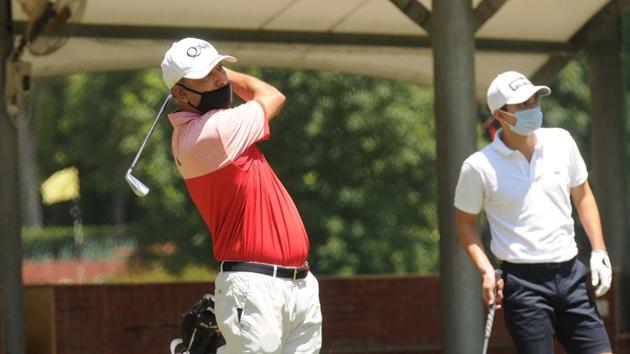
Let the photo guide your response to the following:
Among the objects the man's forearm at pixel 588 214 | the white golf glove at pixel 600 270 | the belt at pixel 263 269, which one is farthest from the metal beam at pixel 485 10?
the belt at pixel 263 269

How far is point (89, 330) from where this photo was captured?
10859 millimetres

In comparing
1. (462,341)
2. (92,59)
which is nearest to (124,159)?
(92,59)

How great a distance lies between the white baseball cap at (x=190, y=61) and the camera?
5820mm

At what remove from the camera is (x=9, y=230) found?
9.66 metres

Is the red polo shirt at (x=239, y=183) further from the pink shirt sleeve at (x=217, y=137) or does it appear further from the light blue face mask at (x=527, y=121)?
the light blue face mask at (x=527, y=121)

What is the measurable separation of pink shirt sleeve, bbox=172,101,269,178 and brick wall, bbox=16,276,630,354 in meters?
5.08

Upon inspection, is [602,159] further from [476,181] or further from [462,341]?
[476,181]

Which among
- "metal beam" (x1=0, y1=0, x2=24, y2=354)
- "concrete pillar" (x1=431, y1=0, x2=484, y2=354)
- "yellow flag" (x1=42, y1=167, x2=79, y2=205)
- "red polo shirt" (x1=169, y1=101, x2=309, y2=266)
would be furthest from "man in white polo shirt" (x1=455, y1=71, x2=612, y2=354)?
"yellow flag" (x1=42, y1=167, x2=79, y2=205)

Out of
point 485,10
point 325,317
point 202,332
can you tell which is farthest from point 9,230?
point 202,332

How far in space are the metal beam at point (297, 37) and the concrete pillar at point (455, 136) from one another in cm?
272

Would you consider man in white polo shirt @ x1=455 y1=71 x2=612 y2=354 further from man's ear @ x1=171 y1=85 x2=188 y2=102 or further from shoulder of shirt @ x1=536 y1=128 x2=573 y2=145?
man's ear @ x1=171 y1=85 x2=188 y2=102

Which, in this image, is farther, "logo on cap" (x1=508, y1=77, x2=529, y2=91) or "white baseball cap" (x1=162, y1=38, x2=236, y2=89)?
"logo on cap" (x1=508, y1=77, x2=529, y2=91)

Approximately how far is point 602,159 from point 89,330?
435 cm

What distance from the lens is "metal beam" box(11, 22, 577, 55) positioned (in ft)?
36.0
